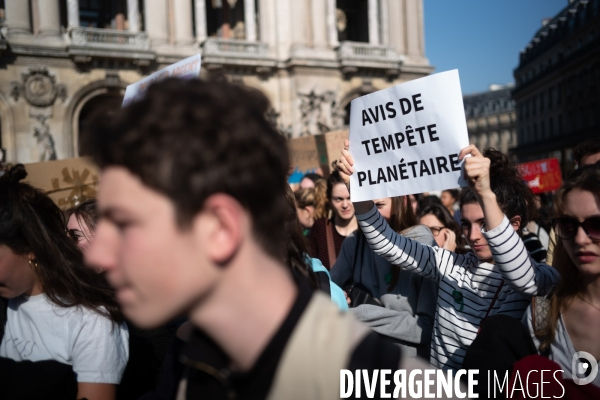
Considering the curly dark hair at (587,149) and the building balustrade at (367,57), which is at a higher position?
the building balustrade at (367,57)

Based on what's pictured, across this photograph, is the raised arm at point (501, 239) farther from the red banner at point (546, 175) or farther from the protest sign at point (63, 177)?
the red banner at point (546, 175)

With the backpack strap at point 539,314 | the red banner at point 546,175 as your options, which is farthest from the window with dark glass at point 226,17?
the backpack strap at point 539,314

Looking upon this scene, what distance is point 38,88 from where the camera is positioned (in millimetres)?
17828

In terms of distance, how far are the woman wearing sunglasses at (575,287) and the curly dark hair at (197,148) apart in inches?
49.4

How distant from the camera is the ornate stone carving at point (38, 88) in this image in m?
17.5

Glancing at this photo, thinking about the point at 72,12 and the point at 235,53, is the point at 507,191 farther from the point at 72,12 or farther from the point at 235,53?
the point at 72,12

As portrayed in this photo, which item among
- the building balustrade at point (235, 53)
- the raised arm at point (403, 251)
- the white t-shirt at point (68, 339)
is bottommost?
the white t-shirt at point (68, 339)

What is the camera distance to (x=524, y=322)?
6.75ft

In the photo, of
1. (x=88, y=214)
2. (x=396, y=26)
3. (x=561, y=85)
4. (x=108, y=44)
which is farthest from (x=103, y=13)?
(x=561, y=85)

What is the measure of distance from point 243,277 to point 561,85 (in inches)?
1990

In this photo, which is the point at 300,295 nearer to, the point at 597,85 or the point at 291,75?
the point at 291,75

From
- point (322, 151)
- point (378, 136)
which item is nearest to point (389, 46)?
point (322, 151)

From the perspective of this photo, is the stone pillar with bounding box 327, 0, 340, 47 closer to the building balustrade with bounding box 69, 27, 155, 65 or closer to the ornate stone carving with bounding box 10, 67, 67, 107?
the building balustrade with bounding box 69, 27, 155, 65

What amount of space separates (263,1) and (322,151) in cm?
1358
